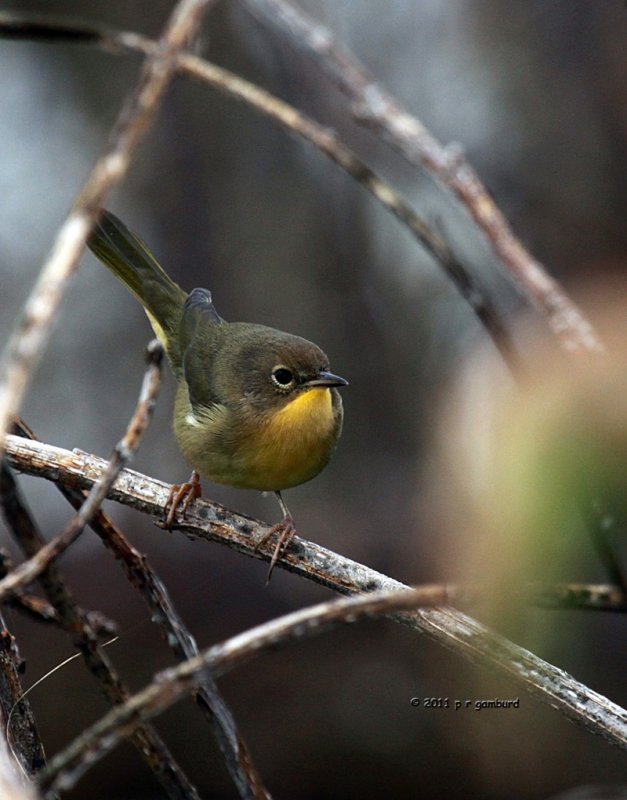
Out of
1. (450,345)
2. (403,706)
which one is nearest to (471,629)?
(403,706)

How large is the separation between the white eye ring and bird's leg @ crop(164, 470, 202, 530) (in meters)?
0.60

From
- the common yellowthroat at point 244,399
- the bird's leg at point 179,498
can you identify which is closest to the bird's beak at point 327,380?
the common yellowthroat at point 244,399

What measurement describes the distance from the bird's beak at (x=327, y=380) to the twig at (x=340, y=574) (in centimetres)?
88

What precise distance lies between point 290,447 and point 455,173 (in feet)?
7.41

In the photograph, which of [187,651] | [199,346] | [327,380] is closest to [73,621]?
[187,651]

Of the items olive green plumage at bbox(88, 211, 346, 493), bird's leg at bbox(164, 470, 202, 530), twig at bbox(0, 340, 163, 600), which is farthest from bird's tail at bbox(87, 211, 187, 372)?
twig at bbox(0, 340, 163, 600)

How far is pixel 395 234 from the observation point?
29.1 feet

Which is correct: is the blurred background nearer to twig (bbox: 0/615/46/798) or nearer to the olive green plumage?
the olive green plumage

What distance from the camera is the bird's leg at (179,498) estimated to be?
3.16 m

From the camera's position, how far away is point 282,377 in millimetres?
4273

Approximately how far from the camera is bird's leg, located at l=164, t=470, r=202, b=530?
Result: 316 centimetres

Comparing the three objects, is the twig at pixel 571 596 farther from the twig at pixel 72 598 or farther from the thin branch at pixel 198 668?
the twig at pixel 72 598

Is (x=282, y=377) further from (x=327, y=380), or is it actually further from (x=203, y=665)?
(x=203, y=665)

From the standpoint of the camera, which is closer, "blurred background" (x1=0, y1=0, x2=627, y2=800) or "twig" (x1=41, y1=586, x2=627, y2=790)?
"twig" (x1=41, y1=586, x2=627, y2=790)
